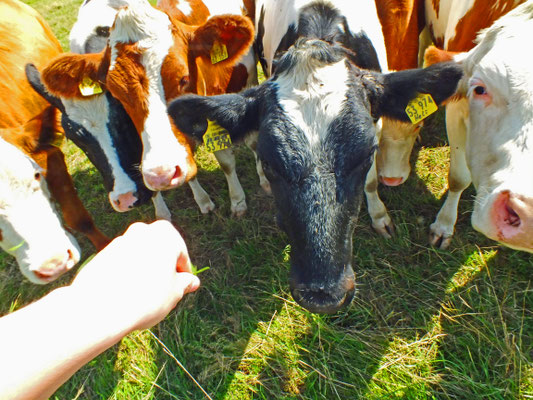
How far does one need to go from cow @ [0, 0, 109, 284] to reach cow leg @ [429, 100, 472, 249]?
3.09 metres

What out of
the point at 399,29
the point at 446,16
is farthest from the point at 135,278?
the point at 446,16

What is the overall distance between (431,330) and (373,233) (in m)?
0.99

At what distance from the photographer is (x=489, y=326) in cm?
253

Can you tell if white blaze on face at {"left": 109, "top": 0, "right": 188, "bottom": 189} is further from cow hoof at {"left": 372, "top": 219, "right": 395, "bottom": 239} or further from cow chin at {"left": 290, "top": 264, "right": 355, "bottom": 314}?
cow hoof at {"left": 372, "top": 219, "right": 395, "bottom": 239}

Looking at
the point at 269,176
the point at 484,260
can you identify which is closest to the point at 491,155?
the point at 269,176

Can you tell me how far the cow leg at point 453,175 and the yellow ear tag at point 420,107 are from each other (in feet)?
1.18

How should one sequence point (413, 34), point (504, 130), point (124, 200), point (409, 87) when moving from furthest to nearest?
point (413, 34)
point (124, 200)
point (409, 87)
point (504, 130)

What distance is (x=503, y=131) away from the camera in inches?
69.7

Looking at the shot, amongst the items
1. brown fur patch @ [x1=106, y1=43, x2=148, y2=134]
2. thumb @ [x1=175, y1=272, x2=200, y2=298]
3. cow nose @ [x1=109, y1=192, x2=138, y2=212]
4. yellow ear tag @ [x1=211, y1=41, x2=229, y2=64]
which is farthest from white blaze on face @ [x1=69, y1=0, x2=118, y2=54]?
thumb @ [x1=175, y1=272, x2=200, y2=298]

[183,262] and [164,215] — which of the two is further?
[164,215]

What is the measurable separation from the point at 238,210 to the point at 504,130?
258cm

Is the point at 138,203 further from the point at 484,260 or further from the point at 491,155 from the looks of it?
the point at 484,260

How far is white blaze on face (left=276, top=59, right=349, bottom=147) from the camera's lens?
187 centimetres

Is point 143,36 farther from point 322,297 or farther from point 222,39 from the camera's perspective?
point 322,297
